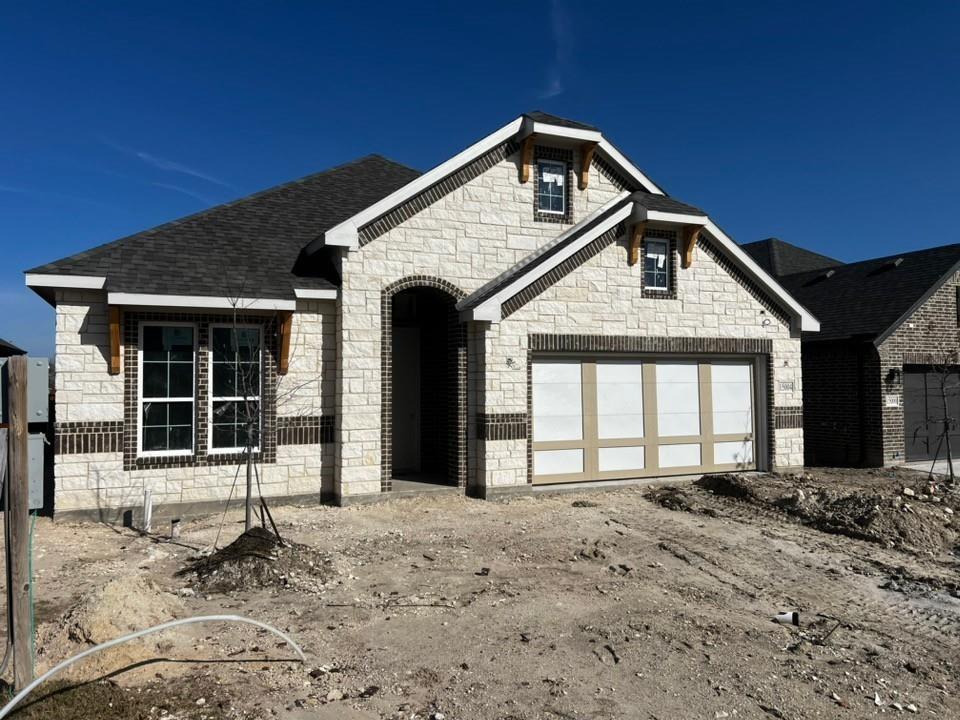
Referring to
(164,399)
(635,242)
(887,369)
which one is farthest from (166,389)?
(887,369)

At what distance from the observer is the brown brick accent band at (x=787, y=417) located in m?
14.9

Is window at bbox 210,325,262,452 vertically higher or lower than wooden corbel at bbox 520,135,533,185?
lower

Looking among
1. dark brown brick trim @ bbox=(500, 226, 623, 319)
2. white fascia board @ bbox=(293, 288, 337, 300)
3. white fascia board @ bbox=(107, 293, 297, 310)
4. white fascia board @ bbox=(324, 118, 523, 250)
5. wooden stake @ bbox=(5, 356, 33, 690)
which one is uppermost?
white fascia board @ bbox=(324, 118, 523, 250)

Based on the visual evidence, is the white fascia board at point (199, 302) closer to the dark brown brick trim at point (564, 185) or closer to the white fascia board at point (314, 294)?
the white fascia board at point (314, 294)

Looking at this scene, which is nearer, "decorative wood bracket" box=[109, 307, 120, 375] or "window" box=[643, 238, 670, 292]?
"decorative wood bracket" box=[109, 307, 120, 375]

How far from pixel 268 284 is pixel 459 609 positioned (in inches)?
269

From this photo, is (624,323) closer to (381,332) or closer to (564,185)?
(564,185)

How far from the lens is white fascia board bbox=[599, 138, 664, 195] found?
14.3 metres

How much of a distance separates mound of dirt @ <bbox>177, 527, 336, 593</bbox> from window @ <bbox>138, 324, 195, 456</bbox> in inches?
144

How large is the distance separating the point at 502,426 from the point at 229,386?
188 inches

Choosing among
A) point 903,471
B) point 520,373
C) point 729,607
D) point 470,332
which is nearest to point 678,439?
point 520,373

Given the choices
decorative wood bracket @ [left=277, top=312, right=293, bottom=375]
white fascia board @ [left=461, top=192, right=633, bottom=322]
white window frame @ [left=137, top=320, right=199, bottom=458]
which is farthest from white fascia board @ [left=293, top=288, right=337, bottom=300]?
white fascia board @ [left=461, top=192, right=633, bottom=322]

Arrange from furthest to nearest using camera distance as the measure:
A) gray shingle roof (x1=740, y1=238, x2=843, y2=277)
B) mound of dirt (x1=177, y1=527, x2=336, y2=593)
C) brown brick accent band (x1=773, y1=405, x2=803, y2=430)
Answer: gray shingle roof (x1=740, y1=238, x2=843, y2=277)
brown brick accent band (x1=773, y1=405, x2=803, y2=430)
mound of dirt (x1=177, y1=527, x2=336, y2=593)

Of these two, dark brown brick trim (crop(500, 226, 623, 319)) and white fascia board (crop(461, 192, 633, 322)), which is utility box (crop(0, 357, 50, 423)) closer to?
white fascia board (crop(461, 192, 633, 322))
